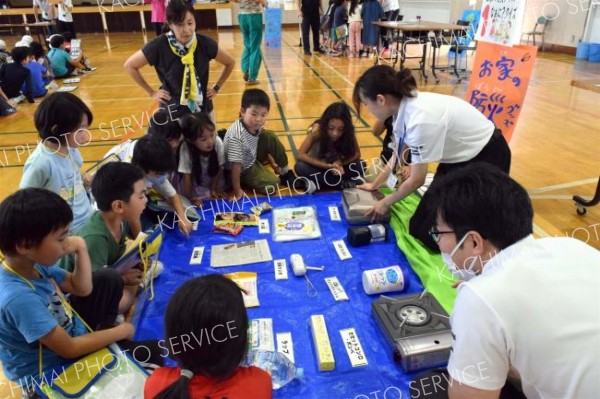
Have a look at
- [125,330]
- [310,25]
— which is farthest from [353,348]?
[310,25]

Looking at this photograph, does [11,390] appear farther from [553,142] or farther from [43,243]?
[553,142]

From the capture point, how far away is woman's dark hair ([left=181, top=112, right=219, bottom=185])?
253cm

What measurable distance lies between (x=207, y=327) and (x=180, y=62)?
2.17m

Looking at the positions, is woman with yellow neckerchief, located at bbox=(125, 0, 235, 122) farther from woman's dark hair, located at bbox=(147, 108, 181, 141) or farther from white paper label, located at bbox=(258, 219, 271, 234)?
white paper label, located at bbox=(258, 219, 271, 234)

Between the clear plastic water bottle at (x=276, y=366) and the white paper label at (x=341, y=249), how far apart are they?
29.0 inches

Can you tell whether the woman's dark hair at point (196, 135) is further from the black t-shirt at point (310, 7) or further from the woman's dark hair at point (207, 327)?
the black t-shirt at point (310, 7)

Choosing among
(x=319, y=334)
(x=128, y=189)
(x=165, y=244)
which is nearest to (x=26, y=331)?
(x=128, y=189)

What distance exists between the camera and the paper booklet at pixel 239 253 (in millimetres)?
2131

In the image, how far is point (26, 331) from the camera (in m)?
1.18

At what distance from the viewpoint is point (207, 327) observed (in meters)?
0.92

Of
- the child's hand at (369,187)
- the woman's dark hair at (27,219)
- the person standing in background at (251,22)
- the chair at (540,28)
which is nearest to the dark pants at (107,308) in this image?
the woman's dark hair at (27,219)

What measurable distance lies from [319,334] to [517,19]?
252cm

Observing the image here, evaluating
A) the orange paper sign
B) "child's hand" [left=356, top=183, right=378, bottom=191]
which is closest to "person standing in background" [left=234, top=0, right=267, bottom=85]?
the orange paper sign

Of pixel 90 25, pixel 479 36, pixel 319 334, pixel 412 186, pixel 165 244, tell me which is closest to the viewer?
pixel 319 334
